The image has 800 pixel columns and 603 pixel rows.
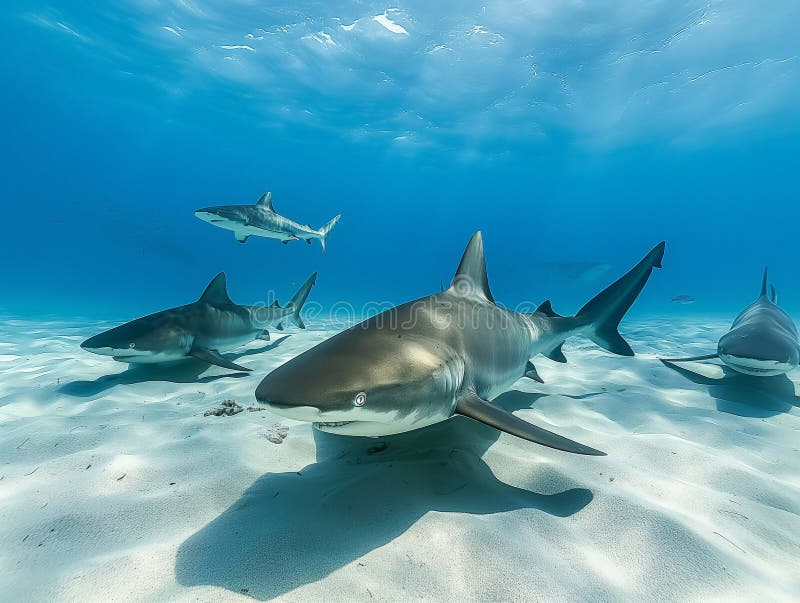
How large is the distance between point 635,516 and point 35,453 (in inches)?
169

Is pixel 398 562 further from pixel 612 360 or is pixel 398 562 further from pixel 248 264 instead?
pixel 248 264

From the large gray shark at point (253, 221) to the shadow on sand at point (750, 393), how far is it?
30.1 ft

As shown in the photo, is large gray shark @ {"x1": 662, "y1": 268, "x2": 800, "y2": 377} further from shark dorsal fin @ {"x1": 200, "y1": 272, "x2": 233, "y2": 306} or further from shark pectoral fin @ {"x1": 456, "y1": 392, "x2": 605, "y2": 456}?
shark dorsal fin @ {"x1": 200, "y1": 272, "x2": 233, "y2": 306}

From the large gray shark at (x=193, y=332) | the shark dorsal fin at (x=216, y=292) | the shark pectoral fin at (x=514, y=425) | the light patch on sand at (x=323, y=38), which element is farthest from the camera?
the light patch on sand at (x=323, y=38)

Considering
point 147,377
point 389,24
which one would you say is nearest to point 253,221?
point 147,377

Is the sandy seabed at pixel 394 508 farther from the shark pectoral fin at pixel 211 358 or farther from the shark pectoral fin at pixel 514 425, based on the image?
the shark pectoral fin at pixel 211 358

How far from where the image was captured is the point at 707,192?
311 feet

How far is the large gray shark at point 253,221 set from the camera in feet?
28.7

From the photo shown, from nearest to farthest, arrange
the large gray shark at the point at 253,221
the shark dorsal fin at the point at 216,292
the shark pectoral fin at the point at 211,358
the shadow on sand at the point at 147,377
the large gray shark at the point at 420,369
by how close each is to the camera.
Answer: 1. the large gray shark at the point at 420,369
2. the shadow on sand at the point at 147,377
3. the shark pectoral fin at the point at 211,358
4. the shark dorsal fin at the point at 216,292
5. the large gray shark at the point at 253,221

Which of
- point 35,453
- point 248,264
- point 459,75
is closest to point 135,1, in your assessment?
point 459,75

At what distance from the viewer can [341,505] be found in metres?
2.18

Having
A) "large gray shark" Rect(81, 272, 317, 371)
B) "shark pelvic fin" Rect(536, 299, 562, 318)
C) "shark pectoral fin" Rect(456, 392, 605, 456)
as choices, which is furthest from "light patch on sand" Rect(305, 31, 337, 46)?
"shark pectoral fin" Rect(456, 392, 605, 456)

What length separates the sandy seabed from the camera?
1.60m

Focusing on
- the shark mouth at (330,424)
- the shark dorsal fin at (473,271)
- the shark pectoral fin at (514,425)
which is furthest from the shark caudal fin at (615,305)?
the shark mouth at (330,424)
